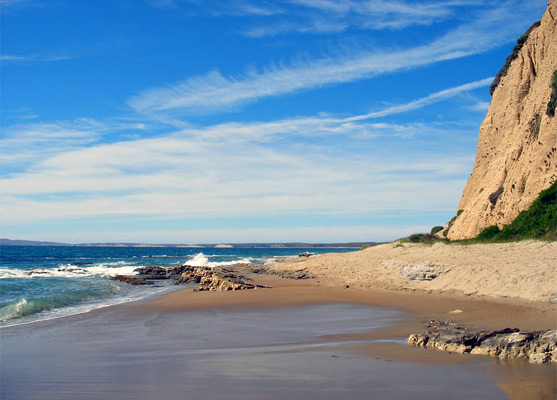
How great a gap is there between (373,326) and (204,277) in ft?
50.3

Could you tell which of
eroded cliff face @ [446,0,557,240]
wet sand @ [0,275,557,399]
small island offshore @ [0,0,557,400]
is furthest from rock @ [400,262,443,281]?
eroded cliff face @ [446,0,557,240]

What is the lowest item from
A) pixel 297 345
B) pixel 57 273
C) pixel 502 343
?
pixel 57 273

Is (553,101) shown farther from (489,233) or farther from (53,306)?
(53,306)

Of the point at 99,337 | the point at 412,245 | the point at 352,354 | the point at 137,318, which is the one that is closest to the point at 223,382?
the point at 352,354

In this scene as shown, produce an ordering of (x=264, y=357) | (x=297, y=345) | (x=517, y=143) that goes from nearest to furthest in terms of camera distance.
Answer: (x=264, y=357) < (x=297, y=345) < (x=517, y=143)

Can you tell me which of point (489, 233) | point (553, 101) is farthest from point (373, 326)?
point (553, 101)

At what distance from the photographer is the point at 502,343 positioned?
26.9 ft

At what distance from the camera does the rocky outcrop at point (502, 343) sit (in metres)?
7.66

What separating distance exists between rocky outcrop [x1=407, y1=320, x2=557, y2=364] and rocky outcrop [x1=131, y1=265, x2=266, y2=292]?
14892mm

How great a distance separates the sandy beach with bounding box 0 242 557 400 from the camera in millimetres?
6773

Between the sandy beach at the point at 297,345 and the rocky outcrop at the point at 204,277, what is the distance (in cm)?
274

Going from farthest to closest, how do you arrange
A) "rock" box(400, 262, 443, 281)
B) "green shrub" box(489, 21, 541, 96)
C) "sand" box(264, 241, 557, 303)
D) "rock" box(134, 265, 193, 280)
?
1. "rock" box(134, 265, 193, 280)
2. "green shrub" box(489, 21, 541, 96)
3. "rock" box(400, 262, 443, 281)
4. "sand" box(264, 241, 557, 303)

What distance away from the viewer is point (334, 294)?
1994cm

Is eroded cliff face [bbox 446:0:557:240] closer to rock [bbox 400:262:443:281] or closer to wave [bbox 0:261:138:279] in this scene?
rock [bbox 400:262:443:281]
